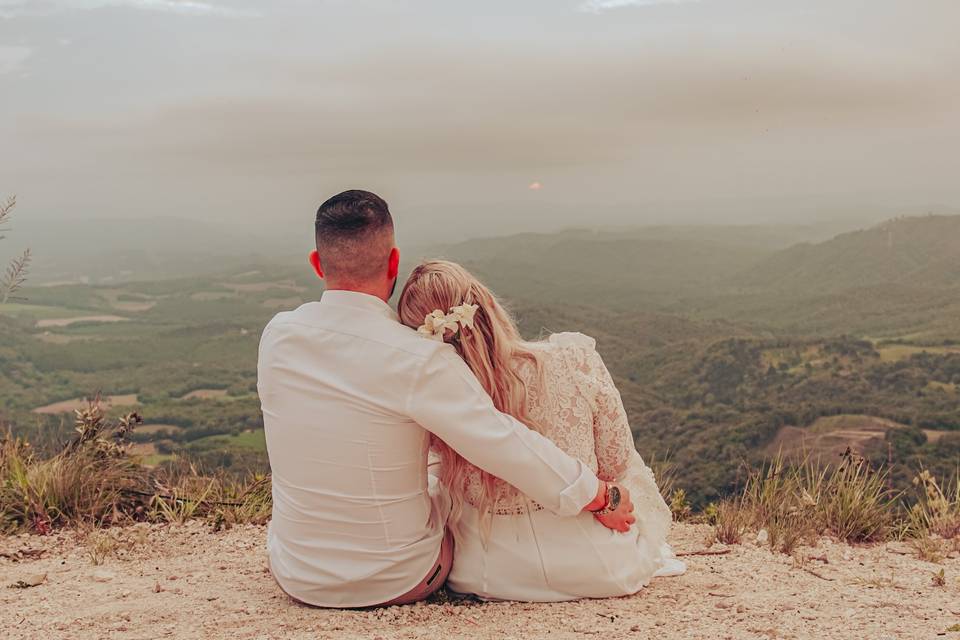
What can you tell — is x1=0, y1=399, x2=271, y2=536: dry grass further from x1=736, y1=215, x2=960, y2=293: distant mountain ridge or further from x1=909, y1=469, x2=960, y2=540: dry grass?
x1=736, y1=215, x2=960, y2=293: distant mountain ridge

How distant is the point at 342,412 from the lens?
2.59m

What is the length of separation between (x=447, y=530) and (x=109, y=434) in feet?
10.3

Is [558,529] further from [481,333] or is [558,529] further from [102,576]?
[102,576]

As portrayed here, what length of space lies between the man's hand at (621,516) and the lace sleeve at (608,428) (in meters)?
0.15

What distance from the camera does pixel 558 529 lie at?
9.67 ft

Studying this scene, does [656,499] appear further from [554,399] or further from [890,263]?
[890,263]

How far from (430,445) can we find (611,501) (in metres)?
0.77

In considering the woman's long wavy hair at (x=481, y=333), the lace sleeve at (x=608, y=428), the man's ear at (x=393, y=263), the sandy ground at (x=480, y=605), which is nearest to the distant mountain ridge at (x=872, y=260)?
the sandy ground at (x=480, y=605)

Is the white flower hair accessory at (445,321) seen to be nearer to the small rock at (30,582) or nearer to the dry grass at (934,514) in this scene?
the small rock at (30,582)

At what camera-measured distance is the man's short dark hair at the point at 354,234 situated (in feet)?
8.22

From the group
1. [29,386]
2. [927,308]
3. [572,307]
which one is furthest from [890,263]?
[29,386]

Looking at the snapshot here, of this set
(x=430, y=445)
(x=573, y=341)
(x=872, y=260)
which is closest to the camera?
(x=430, y=445)

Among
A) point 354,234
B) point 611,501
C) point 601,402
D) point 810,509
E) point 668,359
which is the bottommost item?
point 668,359

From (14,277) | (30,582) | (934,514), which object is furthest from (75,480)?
(934,514)
